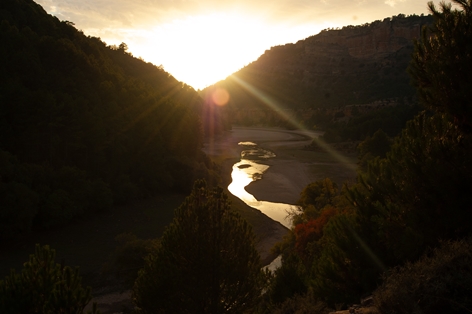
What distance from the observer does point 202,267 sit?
10.9 meters

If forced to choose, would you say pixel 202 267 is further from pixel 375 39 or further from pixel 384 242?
pixel 375 39

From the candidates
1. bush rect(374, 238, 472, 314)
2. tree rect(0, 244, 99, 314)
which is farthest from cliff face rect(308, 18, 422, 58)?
tree rect(0, 244, 99, 314)

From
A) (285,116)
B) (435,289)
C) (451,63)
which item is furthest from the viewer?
(285,116)

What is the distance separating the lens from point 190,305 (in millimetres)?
10695

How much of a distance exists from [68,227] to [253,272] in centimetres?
2147

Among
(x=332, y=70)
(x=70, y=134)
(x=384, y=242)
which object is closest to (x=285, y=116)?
(x=332, y=70)

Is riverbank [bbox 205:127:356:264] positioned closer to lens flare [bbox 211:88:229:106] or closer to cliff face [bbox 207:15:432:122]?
cliff face [bbox 207:15:432:122]

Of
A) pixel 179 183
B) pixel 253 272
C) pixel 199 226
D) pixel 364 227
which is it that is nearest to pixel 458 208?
pixel 364 227

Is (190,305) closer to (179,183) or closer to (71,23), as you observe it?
(179,183)

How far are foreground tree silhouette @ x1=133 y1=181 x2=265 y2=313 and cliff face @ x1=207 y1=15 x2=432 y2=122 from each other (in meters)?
117

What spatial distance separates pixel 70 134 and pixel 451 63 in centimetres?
3076

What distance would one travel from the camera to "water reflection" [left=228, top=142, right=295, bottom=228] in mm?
35219

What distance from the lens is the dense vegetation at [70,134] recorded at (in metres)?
27.3

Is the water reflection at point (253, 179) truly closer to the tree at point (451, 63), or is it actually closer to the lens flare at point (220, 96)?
the tree at point (451, 63)
